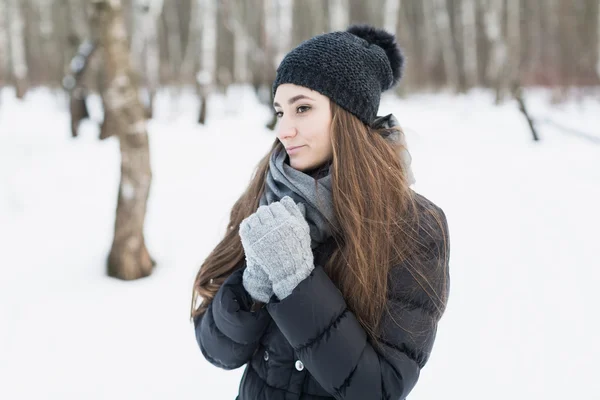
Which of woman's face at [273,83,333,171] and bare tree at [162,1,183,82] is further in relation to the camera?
bare tree at [162,1,183,82]

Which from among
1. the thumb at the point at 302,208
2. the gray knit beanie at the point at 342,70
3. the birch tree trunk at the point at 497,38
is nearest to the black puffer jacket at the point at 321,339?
the thumb at the point at 302,208

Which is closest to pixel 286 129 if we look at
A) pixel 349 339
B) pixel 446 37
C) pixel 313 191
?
pixel 313 191

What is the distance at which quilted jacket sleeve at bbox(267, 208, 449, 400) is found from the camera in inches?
44.6

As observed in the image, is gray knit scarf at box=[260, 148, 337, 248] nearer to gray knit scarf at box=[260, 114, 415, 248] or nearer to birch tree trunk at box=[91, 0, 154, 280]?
gray knit scarf at box=[260, 114, 415, 248]

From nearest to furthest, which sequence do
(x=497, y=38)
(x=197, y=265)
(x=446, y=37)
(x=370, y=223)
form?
(x=370, y=223) → (x=197, y=265) → (x=497, y=38) → (x=446, y=37)

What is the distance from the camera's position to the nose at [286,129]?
1.31 m

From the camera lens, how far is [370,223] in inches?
49.8

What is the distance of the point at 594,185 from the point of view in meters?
5.43

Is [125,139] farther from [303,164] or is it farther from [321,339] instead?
[321,339]

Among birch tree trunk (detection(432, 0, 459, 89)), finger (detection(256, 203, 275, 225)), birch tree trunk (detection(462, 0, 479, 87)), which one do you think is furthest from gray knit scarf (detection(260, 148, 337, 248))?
birch tree trunk (detection(432, 0, 459, 89))

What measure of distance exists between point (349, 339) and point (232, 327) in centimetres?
33

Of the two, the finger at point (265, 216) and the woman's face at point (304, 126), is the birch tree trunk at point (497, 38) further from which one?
the finger at point (265, 216)

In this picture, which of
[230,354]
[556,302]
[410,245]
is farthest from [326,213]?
[556,302]

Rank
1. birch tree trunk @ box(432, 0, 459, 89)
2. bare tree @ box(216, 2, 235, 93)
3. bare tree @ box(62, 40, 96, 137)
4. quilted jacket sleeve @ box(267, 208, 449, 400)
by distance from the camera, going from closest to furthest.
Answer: quilted jacket sleeve @ box(267, 208, 449, 400), bare tree @ box(62, 40, 96, 137), birch tree trunk @ box(432, 0, 459, 89), bare tree @ box(216, 2, 235, 93)
